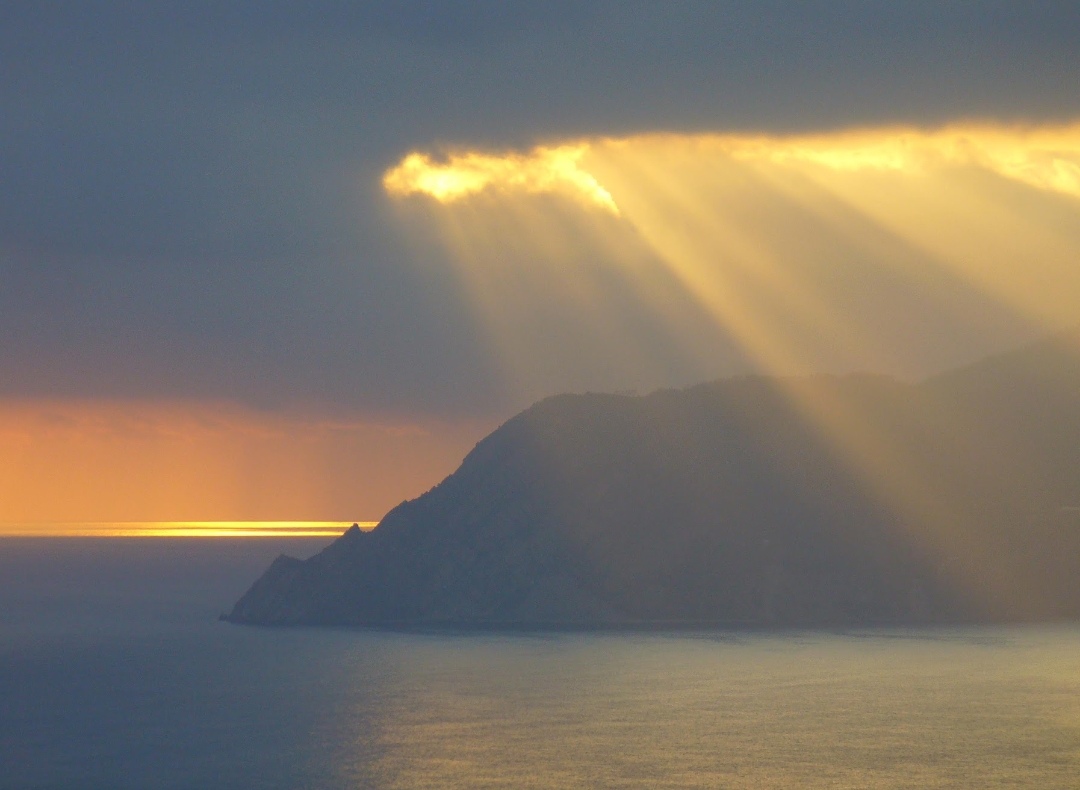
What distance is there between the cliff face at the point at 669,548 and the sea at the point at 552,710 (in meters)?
7.61

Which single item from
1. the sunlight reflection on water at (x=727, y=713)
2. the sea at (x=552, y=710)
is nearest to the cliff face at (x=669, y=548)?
the sea at (x=552, y=710)

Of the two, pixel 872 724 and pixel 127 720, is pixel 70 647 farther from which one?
pixel 872 724

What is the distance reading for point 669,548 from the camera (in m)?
175

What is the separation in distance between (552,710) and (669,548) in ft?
203

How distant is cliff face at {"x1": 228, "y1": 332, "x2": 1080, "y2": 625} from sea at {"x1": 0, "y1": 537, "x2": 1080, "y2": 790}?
761 centimetres

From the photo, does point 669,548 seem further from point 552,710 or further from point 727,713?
point 727,713

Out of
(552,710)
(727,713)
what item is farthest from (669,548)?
(727,713)

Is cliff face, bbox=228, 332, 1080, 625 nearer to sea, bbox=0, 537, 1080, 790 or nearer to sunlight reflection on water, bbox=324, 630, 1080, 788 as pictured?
sea, bbox=0, 537, 1080, 790

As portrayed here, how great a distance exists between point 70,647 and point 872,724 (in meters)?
110

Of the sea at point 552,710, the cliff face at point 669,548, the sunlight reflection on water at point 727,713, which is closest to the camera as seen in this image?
the sunlight reflection on water at point 727,713

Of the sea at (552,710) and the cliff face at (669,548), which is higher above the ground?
the cliff face at (669,548)

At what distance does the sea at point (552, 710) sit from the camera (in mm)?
91438

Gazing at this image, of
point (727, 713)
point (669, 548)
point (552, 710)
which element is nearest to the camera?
point (727, 713)

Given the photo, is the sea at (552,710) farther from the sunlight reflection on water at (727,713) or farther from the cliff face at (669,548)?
the cliff face at (669,548)
